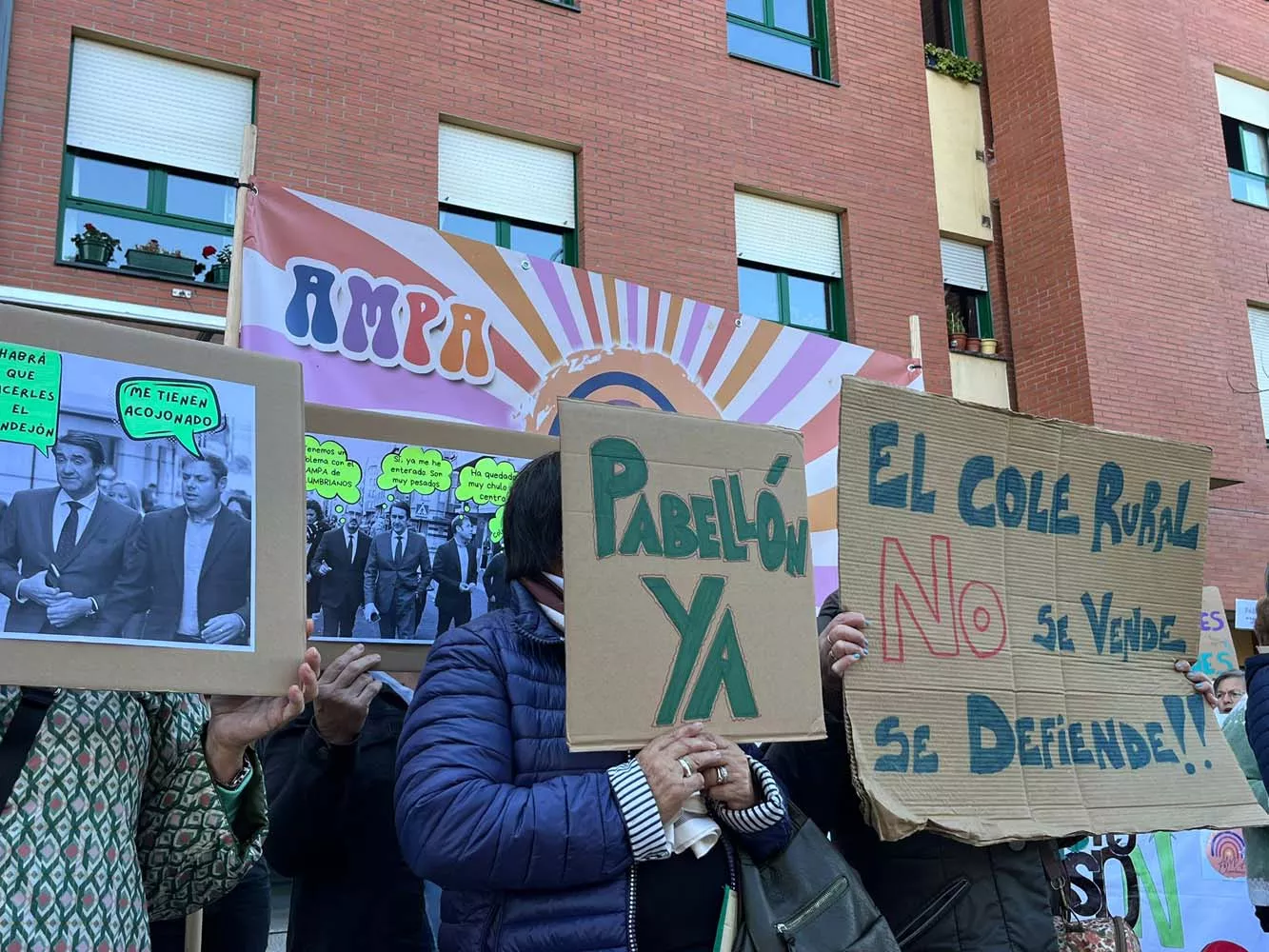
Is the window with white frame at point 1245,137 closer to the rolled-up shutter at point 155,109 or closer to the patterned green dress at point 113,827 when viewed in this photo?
the rolled-up shutter at point 155,109

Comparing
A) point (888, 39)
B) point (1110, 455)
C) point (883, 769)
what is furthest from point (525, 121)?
point (883, 769)

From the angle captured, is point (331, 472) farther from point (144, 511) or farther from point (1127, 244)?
point (1127, 244)

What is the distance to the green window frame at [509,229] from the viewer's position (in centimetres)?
902

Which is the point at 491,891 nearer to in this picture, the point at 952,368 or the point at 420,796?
the point at 420,796

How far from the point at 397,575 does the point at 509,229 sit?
6646 mm

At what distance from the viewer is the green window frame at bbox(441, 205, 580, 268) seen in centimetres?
902

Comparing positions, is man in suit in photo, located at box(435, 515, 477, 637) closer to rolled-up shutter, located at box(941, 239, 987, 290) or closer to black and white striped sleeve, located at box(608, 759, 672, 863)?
black and white striped sleeve, located at box(608, 759, 672, 863)

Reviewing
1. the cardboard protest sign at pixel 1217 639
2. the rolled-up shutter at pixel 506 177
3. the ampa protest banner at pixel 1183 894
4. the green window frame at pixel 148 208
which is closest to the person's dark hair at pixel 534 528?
the ampa protest banner at pixel 1183 894

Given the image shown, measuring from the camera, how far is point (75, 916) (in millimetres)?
1607

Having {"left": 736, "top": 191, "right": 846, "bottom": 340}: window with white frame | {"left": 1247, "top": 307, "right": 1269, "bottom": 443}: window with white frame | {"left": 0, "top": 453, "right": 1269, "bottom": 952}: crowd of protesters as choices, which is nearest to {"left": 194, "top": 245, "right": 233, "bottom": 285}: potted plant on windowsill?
{"left": 736, "top": 191, "right": 846, "bottom": 340}: window with white frame

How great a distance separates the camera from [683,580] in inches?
80.9

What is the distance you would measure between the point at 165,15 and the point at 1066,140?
8.35m

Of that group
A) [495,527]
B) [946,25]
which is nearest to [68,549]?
[495,527]

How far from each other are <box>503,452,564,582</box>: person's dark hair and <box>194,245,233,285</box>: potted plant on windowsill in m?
6.43
